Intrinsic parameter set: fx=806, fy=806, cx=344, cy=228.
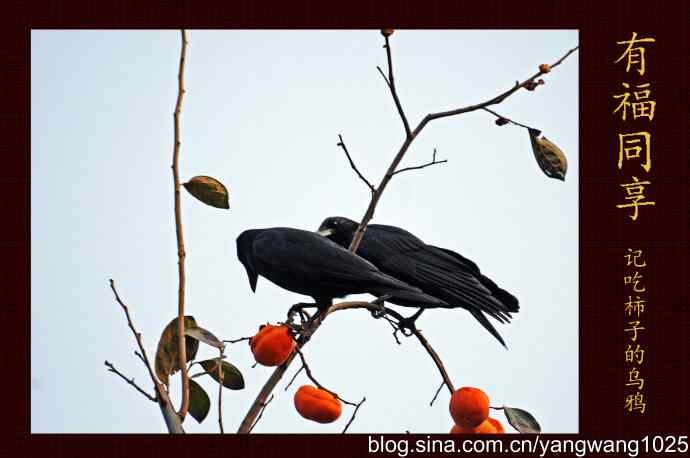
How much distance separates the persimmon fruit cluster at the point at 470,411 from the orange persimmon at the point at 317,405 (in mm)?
360

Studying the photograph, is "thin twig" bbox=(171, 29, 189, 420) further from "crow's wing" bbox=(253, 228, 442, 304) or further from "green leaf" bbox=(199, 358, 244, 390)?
"crow's wing" bbox=(253, 228, 442, 304)

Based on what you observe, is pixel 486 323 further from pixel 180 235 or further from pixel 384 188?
pixel 180 235

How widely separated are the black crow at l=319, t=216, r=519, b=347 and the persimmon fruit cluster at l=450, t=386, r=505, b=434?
1.86 meters

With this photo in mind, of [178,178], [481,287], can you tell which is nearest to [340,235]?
[481,287]

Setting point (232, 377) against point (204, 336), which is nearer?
point (204, 336)

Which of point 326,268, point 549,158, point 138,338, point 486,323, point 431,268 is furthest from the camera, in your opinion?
point 431,268

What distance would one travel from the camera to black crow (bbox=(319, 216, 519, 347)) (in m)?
4.49

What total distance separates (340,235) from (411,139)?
277cm

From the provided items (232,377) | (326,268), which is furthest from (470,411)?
(326,268)

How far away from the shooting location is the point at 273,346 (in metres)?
2.48

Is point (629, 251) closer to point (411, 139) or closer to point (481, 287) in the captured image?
point (481, 287)

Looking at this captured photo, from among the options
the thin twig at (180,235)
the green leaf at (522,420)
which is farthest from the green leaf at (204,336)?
the green leaf at (522,420)

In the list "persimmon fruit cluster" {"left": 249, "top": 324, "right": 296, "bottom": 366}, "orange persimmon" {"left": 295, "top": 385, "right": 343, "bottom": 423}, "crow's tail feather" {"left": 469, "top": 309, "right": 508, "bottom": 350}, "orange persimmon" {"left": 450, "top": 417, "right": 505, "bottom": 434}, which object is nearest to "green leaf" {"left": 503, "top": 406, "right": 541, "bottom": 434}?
"orange persimmon" {"left": 450, "top": 417, "right": 505, "bottom": 434}

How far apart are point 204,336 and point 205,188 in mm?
419
